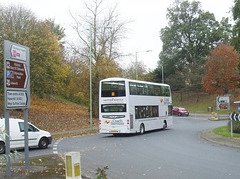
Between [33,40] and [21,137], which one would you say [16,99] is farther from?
[33,40]

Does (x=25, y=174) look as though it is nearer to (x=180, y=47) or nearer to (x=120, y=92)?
(x=120, y=92)

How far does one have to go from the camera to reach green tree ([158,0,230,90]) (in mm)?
64375

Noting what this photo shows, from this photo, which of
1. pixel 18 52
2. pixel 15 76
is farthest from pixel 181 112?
pixel 15 76

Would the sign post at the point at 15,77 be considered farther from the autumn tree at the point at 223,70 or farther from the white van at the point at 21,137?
the autumn tree at the point at 223,70

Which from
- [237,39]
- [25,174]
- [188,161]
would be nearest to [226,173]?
[188,161]

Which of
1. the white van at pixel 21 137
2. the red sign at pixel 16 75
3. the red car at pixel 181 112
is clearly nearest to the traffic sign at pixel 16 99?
the red sign at pixel 16 75

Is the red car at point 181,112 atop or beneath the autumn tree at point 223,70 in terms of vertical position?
beneath

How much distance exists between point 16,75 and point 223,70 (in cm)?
4805

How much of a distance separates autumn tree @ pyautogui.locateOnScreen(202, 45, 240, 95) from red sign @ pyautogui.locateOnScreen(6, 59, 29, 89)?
4708 cm

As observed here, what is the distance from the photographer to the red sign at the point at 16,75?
8.81m

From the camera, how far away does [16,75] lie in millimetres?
9125

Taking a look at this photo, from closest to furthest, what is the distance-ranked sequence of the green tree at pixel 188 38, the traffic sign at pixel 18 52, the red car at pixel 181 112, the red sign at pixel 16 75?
the red sign at pixel 16 75 → the traffic sign at pixel 18 52 → the red car at pixel 181 112 → the green tree at pixel 188 38

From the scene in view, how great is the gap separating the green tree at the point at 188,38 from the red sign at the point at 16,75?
55.9 m

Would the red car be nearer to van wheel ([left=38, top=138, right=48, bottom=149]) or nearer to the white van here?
the white van
